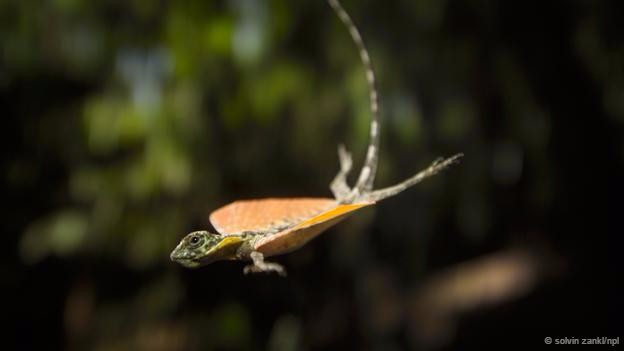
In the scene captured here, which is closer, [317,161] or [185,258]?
[185,258]

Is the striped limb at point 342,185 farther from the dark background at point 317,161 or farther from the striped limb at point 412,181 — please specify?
the dark background at point 317,161

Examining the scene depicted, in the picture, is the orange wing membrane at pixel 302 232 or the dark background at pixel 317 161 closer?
the orange wing membrane at pixel 302 232

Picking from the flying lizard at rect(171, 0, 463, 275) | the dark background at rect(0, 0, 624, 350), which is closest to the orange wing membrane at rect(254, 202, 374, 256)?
the flying lizard at rect(171, 0, 463, 275)

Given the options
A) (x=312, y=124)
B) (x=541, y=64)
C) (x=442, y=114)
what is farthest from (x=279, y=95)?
(x=541, y=64)

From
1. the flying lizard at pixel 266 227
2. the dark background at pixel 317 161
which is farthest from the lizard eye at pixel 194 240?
the dark background at pixel 317 161

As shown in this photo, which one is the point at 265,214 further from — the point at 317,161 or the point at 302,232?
the point at 317,161

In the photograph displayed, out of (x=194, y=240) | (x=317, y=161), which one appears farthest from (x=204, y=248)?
(x=317, y=161)

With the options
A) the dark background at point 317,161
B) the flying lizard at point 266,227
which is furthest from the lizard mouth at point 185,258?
the dark background at point 317,161

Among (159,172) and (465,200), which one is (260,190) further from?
(465,200)

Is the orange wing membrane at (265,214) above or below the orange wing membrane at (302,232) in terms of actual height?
above
